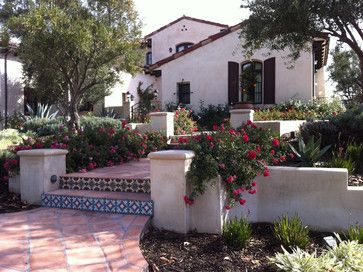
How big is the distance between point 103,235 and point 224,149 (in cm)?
180

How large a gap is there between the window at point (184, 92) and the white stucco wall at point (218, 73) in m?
0.22

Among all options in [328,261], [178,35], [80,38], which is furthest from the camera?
[178,35]

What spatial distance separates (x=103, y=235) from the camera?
4023mm

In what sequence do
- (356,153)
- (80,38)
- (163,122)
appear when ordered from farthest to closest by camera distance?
(163,122) < (80,38) < (356,153)

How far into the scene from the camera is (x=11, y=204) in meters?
5.32

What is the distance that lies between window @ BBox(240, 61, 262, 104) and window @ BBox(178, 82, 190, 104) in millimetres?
2681

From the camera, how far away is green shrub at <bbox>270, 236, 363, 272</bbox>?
121 inches

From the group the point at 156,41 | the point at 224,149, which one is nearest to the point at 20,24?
the point at 224,149

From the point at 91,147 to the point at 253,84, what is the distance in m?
10.5

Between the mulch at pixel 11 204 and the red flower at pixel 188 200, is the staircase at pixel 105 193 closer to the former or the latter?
the mulch at pixel 11 204

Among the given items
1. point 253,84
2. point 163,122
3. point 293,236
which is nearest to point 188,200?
point 293,236

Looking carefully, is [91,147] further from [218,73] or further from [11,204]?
[218,73]

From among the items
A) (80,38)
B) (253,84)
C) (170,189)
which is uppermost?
(80,38)

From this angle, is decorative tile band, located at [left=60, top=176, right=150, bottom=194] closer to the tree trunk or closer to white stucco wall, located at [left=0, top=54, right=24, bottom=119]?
the tree trunk
